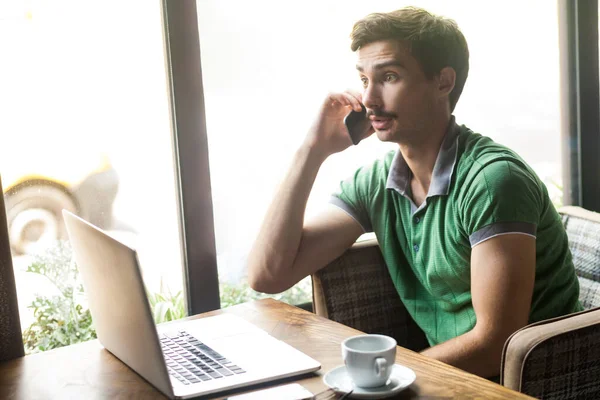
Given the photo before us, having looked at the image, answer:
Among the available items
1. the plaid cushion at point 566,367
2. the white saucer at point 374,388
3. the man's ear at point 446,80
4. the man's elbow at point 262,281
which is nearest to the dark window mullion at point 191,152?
the man's elbow at point 262,281

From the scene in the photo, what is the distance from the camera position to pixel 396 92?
6.33 feet

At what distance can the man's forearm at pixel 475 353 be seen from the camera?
1.67 m

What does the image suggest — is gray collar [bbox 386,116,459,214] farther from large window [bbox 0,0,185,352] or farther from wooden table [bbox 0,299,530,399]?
large window [bbox 0,0,185,352]

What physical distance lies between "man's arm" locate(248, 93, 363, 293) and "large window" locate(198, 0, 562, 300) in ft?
0.28

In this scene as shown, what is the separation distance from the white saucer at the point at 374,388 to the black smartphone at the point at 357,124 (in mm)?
952

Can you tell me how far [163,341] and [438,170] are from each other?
83 cm

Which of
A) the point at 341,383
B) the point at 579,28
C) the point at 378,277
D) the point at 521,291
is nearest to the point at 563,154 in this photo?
the point at 579,28

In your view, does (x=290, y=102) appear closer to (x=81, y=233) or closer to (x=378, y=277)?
(x=378, y=277)

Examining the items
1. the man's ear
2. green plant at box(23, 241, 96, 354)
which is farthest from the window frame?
the man's ear

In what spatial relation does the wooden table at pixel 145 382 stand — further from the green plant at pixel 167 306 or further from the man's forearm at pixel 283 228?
the green plant at pixel 167 306

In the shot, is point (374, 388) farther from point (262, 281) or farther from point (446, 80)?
point (446, 80)

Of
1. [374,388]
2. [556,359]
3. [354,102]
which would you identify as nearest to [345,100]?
[354,102]

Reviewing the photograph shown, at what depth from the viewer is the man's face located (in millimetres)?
1918

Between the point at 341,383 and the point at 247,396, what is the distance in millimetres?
152
